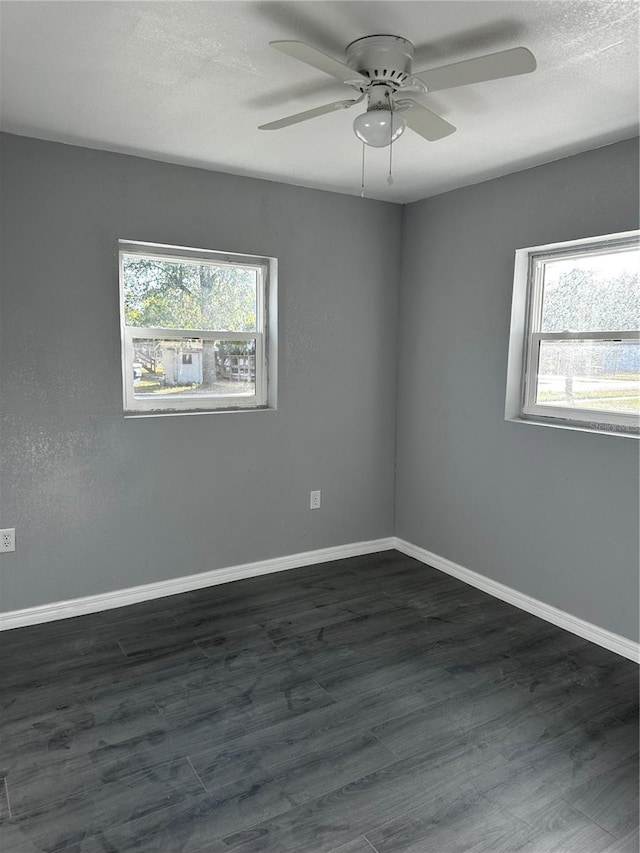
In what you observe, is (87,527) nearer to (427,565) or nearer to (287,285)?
(287,285)

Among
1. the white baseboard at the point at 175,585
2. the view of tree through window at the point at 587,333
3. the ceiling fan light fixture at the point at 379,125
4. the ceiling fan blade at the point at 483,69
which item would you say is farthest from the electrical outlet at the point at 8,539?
the view of tree through window at the point at 587,333

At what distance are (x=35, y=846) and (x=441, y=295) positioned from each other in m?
3.39

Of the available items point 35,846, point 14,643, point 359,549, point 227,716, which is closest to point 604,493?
point 359,549

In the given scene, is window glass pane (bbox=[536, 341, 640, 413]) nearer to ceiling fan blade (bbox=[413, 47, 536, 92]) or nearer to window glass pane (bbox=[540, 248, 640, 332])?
window glass pane (bbox=[540, 248, 640, 332])

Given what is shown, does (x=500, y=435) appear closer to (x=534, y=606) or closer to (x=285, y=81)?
(x=534, y=606)

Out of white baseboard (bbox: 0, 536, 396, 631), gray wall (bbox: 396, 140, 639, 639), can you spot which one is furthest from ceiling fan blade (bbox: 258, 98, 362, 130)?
white baseboard (bbox: 0, 536, 396, 631)

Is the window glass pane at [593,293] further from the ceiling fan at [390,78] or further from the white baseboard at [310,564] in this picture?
the white baseboard at [310,564]

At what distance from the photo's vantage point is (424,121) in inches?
81.7

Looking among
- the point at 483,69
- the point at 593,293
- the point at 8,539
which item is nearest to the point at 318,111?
the point at 483,69

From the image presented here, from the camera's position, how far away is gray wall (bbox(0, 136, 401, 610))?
2.96 m

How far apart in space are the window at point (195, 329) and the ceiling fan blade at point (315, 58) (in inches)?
68.8

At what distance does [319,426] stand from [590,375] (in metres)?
1.68

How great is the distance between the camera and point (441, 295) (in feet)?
12.6

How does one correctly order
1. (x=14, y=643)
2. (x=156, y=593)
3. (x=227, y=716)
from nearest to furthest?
(x=227, y=716) < (x=14, y=643) < (x=156, y=593)
